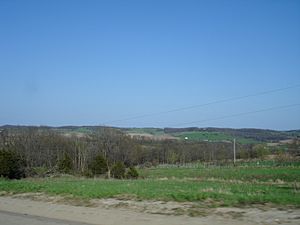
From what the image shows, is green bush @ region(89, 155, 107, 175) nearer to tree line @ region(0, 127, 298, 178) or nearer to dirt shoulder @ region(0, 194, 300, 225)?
tree line @ region(0, 127, 298, 178)

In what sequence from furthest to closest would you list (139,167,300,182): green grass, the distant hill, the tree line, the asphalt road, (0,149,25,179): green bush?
1. the distant hill
2. the tree line
3. (139,167,300,182): green grass
4. (0,149,25,179): green bush
5. the asphalt road

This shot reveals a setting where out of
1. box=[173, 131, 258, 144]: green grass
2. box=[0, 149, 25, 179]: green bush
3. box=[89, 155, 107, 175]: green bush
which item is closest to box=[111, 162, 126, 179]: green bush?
box=[89, 155, 107, 175]: green bush

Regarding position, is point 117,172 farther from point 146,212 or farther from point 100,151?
point 146,212

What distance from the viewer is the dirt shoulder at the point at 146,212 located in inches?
556

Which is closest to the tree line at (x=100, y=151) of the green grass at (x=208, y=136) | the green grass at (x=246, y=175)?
the green grass at (x=246, y=175)

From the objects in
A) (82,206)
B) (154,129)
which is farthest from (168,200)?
(154,129)

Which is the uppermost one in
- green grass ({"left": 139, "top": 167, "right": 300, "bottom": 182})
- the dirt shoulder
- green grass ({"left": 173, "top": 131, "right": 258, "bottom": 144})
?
green grass ({"left": 173, "top": 131, "right": 258, "bottom": 144})

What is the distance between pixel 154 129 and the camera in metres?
171

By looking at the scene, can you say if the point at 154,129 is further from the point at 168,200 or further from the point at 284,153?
the point at 168,200

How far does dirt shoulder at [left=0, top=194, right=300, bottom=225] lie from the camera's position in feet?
46.4

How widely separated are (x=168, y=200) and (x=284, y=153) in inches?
3655

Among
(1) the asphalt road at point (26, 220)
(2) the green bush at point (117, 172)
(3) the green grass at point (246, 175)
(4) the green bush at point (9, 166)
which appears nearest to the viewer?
(1) the asphalt road at point (26, 220)

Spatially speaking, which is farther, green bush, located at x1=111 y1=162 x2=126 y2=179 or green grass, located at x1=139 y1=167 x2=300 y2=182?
green bush, located at x1=111 y1=162 x2=126 y2=179

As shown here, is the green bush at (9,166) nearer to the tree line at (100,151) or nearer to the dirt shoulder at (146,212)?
the tree line at (100,151)
